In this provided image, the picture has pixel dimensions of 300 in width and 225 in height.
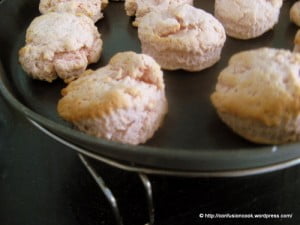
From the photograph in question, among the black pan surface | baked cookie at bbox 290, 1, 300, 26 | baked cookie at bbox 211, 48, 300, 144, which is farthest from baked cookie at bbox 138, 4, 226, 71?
baked cookie at bbox 290, 1, 300, 26

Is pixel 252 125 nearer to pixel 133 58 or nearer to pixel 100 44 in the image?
pixel 133 58

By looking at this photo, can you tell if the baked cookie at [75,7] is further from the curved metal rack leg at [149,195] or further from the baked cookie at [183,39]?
the curved metal rack leg at [149,195]

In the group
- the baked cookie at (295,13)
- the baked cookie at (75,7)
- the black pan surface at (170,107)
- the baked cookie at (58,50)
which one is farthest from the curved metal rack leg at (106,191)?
the baked cookie at (295,13)

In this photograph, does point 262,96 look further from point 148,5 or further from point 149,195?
point 148,5

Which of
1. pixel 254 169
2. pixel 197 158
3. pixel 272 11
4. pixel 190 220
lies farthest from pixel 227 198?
pixel 272 11

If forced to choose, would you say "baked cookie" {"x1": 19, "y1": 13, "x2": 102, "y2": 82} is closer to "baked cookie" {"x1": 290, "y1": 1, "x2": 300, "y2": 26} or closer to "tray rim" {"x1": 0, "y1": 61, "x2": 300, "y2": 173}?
"tray rim" {"x1": 0, "y1": 61, "x2": 300, "y2": 173}

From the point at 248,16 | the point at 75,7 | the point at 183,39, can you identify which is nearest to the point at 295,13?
the point at 248,16
